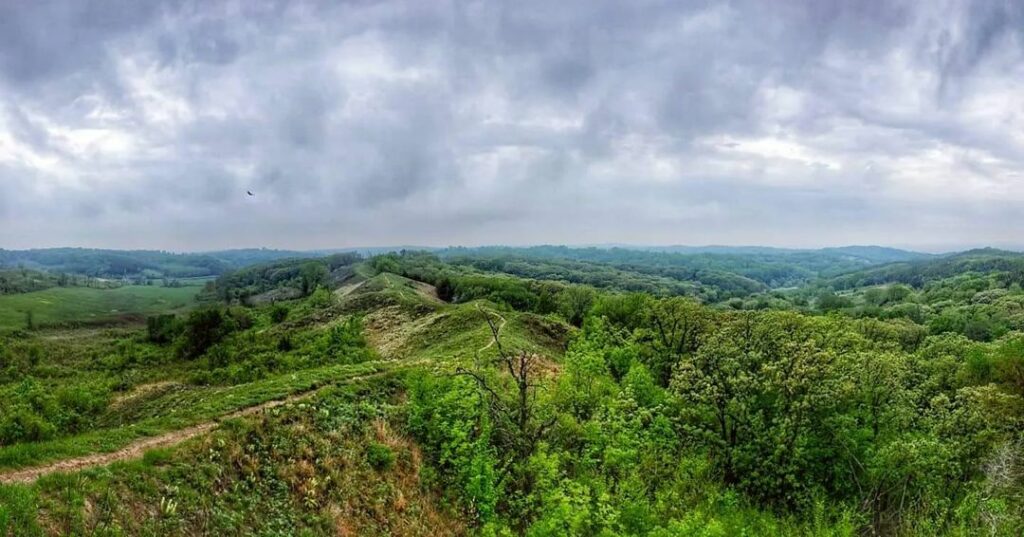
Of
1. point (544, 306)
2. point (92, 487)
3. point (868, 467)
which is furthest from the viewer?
point (544, 306)

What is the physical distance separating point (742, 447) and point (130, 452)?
29583mm

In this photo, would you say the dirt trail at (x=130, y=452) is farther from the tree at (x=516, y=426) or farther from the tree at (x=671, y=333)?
the tree at (x=671, y=333)

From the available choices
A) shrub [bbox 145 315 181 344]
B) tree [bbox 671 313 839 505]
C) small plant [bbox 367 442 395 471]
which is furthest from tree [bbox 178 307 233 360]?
tree [bbox 671 313 839 505]

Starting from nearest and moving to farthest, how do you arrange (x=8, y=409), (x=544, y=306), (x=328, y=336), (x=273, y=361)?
(x=8, y=409) < (x=273, y=361) < (x=328, y=336) < (x=544, y=306)

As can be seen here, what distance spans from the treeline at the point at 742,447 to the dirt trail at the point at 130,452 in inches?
328

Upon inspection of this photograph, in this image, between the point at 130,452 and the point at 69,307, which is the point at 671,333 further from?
the point at 69,307

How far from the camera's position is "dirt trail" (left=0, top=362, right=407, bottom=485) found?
55.6ft

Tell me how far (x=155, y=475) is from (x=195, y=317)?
185 feet

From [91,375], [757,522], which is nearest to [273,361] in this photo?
[91,375]

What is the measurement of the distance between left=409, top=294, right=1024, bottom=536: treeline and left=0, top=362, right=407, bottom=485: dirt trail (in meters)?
8.33

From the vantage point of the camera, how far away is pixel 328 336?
55.1 m

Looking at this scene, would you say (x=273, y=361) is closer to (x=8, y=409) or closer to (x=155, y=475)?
(x=8, y=409)

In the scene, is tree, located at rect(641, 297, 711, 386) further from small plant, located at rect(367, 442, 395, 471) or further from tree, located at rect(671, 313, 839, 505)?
small plant, located at rect(367, 442, 395, 471)

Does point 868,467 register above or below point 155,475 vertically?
below
